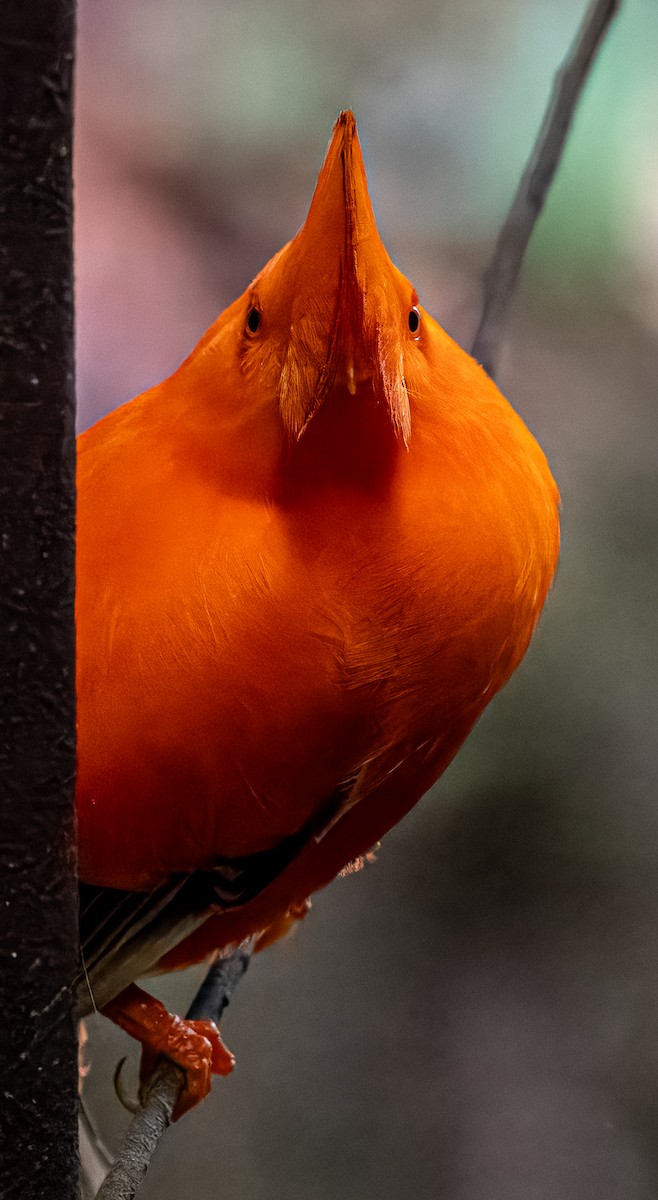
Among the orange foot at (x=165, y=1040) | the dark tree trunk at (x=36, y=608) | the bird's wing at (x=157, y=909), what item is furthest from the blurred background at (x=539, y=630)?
the dark tree trunk at (x=36, y=608)

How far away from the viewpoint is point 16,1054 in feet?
1.13

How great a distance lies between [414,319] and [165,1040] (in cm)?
56

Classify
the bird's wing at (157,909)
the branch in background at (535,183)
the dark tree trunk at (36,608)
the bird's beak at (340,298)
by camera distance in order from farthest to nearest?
the branch in background at (535,183) < the bird's wing at (157,909) < the bird's beak at (340,298) < the dark tree trunk at (36,608)

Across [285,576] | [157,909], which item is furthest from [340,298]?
[157,909]

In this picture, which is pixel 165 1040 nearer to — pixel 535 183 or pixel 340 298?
pixel 340 298

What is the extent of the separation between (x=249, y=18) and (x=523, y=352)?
0.34 m

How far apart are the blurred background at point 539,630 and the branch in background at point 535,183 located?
0.03 m

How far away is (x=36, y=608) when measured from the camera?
0.30m

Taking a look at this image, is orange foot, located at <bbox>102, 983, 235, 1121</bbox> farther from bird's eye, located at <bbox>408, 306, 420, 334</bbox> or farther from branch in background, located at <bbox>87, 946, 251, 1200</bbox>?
bird's eye, located at <bbox>408, 306, 420, 334</bbox>

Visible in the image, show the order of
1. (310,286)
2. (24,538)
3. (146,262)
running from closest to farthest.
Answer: (24,538) → (310,286) → (146,262)

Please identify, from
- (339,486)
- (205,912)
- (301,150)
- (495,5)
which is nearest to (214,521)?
(339,486)

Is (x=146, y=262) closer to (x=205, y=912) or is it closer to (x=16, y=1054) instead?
(x=205, y=912)

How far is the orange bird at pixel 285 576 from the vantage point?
0.53 meters

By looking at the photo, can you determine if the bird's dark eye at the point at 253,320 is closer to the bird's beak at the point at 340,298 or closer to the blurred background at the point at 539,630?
the bird's beak at the point at 340,298
